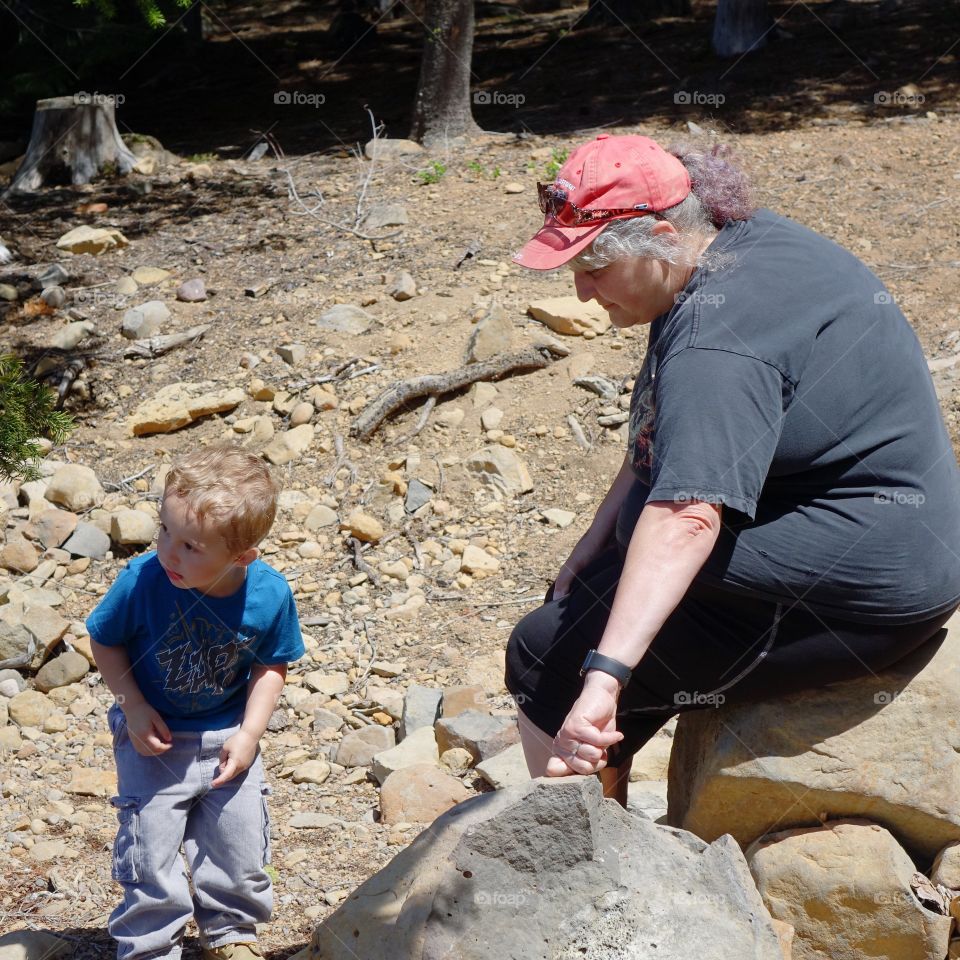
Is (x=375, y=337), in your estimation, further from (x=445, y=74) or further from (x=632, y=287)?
(x=632, y=287)

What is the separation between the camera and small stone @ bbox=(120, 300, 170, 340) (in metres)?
6.21

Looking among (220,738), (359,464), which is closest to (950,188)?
(359,464)

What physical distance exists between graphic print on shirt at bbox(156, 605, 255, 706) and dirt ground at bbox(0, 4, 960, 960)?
0.80 m

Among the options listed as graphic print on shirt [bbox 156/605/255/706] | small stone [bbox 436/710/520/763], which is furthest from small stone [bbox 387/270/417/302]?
graphic print on shirt [bbox 156/605/255/706]

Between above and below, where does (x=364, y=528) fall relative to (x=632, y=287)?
below

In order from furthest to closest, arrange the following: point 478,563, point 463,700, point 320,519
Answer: point 320,519, point 478,563, point 463,700

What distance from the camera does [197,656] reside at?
236cm

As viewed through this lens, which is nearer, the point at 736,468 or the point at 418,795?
the point at 736,468

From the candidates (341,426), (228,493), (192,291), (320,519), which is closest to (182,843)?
(228,493)

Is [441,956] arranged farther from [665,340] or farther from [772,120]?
[772,120]

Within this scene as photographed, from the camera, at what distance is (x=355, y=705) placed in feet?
13.3

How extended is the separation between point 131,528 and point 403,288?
6.97 feet
